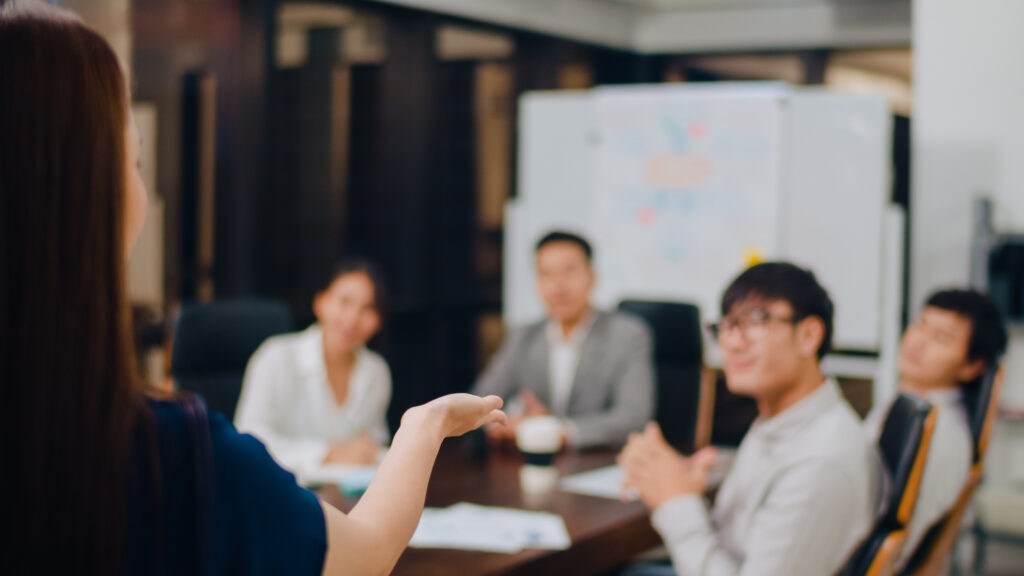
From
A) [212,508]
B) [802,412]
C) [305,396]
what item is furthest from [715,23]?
[212,508]

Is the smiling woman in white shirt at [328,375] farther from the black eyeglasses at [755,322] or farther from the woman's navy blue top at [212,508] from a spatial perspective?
the woman's navy blue top at [212,508]

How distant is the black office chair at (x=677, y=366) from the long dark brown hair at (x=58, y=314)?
2860 mm

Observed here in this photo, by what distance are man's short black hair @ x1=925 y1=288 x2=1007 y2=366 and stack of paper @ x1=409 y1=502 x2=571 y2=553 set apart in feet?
4.52

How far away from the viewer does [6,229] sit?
0.78 meters

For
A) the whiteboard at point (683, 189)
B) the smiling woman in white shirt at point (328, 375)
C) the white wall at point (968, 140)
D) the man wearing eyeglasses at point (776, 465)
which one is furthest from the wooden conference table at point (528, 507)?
the white wall at point (968, 140)

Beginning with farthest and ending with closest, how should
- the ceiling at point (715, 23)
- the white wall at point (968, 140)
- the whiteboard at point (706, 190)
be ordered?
the ceiling at point (715, 23), the whiteboard at point (706, 190), the white wall at point (968, 140)

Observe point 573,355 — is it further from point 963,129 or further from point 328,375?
point 963,129

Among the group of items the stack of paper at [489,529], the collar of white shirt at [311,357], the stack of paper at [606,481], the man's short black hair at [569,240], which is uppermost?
the man's short black hair at [569,240]

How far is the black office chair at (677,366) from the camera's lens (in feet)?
11.6

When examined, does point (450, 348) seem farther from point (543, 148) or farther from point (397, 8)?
point (397, 8)

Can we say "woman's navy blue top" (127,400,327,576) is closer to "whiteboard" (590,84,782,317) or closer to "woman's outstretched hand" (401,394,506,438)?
"woman's outstretched hand" (401,394,506,438)

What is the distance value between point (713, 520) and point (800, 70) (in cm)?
489

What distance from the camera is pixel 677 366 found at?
141 inches

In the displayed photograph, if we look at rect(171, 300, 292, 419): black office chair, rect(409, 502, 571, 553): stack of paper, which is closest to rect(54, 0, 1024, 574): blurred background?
rect(171, 300, 292, 419): black office chair
